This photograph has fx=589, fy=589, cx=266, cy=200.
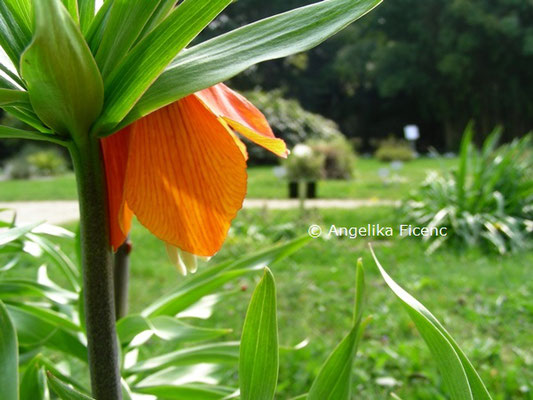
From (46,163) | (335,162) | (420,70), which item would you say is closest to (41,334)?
(335,162)

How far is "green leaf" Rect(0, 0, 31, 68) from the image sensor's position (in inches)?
12.9

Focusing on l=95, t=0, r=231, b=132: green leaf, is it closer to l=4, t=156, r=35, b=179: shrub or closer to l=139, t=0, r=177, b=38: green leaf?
l=139, t=0, r=177, b=38: green leaf

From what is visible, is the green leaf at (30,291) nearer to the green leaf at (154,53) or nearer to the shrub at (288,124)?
the green leaf at (154,53)

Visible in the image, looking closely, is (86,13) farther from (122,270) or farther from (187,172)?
(122,270)

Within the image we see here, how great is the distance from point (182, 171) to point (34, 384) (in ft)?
0.99

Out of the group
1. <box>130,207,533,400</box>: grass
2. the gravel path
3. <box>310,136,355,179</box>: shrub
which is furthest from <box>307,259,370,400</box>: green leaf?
<box>310,136,355,179</box>: shrub

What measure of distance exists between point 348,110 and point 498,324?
18900 mm

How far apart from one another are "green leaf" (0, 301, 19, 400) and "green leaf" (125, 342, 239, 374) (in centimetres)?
37

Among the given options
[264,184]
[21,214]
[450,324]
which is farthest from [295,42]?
[264,184]

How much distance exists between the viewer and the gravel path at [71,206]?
206 inches

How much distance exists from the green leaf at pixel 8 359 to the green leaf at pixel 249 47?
0.18 m

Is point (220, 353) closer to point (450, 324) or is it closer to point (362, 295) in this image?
point (362, 295)

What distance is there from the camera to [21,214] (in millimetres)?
5559

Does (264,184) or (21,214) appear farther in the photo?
(264,184)
